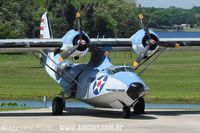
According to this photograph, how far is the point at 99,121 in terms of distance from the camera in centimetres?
2739

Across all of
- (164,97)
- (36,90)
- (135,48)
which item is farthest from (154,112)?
(36,90)

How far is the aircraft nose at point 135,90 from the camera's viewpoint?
27.4 metres

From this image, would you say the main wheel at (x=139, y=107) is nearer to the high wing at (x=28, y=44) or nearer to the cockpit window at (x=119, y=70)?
the cockpit window at (x=119, y=70)

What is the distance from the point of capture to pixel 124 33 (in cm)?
13900

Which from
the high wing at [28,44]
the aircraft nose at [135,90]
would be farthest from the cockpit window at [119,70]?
the high wing at [28,44]

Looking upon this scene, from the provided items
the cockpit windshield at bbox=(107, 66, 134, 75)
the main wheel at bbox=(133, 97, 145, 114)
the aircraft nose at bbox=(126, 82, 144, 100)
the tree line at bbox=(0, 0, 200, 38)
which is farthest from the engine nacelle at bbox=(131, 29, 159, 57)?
the tree line at bbox=(0, 0, 200, 38)

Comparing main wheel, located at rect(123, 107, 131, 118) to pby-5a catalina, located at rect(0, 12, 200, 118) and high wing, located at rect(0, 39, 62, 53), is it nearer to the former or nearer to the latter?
pby-5a catalina, located at rect(0, 12, 200, 118)

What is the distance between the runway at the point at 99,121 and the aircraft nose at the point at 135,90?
97cm

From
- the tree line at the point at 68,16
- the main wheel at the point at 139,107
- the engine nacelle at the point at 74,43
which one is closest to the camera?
the engine nacelle at the point at 74,43

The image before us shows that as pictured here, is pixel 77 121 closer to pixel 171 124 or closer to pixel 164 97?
pixel 171 124

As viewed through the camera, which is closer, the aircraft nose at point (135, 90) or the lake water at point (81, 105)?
the aircraft nose at point (135, 90)

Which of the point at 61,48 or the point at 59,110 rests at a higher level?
the point at 61,48

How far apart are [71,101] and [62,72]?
7.99 metres

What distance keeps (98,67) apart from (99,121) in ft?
11.9
